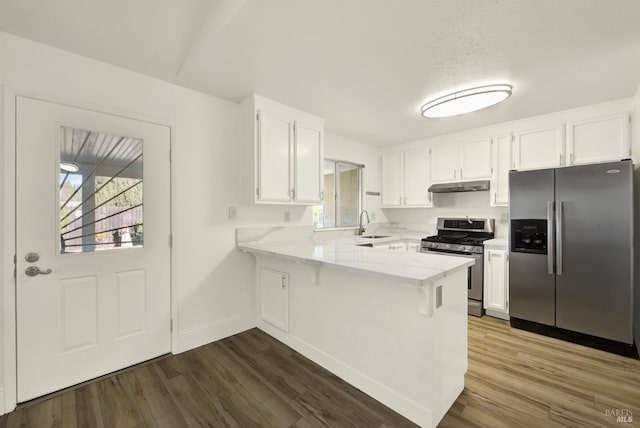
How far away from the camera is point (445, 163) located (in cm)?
393

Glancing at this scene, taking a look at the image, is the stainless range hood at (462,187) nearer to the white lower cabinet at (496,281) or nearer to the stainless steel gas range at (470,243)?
the stainless steel gas range at (470,243)

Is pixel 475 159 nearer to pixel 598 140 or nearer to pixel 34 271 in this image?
pixel 598 140

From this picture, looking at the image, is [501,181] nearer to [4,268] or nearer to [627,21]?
[627,21]

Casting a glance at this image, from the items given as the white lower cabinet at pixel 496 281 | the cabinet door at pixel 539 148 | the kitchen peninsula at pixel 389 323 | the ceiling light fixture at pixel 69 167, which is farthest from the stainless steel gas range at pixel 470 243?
the ceiling light fixture at pixel 69 167

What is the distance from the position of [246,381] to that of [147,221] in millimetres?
1486

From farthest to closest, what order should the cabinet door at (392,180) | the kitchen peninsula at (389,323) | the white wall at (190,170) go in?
the cabinet door at (392,180)
the white wall at (190,170)
the kitchen peninsula at (389,323)

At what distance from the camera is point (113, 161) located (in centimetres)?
215

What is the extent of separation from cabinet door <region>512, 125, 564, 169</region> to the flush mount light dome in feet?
3.69

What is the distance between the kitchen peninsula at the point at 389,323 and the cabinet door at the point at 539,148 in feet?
7.07

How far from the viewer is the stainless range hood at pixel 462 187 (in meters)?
3.55

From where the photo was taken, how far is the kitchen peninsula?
160cm

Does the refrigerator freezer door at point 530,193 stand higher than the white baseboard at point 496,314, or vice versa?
the refrigerator freezer door at point 530,193

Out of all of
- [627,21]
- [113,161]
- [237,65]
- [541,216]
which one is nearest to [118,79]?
[113,161]

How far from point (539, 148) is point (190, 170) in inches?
147
